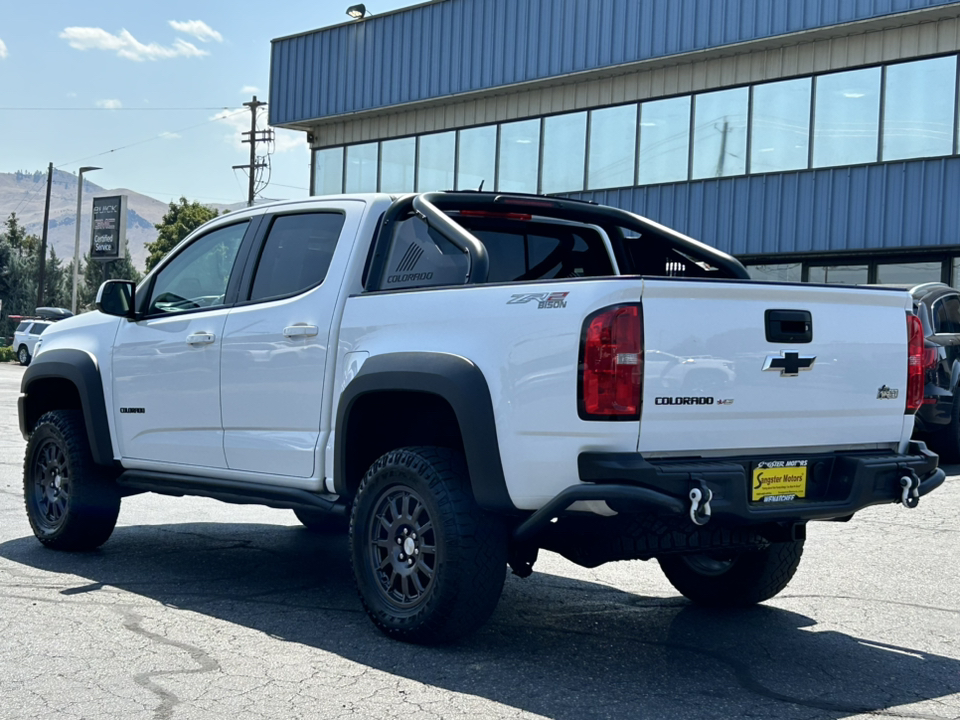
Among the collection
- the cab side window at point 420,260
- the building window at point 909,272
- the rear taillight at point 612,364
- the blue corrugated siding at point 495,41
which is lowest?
the rear taillight at point 612,364

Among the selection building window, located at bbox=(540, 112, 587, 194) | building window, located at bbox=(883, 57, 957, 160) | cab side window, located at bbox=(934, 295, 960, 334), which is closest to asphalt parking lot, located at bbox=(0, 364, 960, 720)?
cab side window, located at bbox=(934, 295, 960, 334)

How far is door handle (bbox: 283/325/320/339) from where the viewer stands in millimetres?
5664

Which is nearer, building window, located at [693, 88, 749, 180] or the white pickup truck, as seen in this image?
the white pickup truck

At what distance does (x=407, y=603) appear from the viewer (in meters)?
5.08

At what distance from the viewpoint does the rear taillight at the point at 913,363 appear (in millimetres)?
5273

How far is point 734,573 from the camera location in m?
6.04

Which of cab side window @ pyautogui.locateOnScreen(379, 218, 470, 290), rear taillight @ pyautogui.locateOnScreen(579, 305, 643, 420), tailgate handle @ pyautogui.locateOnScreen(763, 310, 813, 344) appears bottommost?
rear taillight @ pyautogui.locateOnScreen(579, 305, 643, 420)

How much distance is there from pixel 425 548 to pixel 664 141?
61.3 ft

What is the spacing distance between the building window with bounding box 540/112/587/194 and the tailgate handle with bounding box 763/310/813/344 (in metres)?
19.4

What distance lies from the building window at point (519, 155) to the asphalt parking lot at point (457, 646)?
17960 mm

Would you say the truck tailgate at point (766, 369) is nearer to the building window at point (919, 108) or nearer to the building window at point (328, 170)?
the building window at point (919, 108)

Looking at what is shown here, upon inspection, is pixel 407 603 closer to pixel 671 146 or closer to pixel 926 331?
pixel 926 331

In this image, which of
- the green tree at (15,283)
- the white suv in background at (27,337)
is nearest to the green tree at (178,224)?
the green tree at (15,283)

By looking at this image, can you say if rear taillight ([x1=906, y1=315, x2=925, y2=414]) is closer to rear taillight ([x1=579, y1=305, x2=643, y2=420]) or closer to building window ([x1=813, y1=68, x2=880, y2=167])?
rear taillight ([x1=579, y1=305, x2=643, y2=420])
